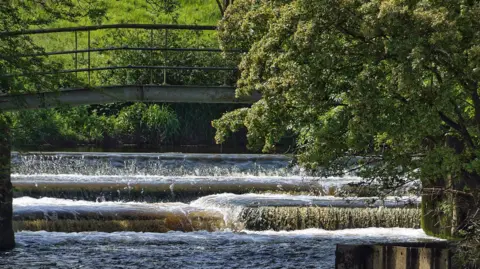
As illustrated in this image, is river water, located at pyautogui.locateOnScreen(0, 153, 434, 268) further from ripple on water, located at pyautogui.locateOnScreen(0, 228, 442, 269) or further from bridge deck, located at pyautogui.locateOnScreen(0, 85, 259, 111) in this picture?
bridge deck, located at pyautogui.locateOnScreen(0, 85, 259, 111)

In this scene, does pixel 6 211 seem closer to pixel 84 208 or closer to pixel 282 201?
pixel 84 208

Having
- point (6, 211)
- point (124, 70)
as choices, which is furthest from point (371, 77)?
point (124, 70)

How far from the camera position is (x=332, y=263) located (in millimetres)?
21109

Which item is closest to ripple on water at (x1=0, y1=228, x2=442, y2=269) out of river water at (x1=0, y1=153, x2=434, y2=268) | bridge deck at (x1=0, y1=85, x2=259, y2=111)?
river water at (x1=0, y1=153, x2=434, y2=268)

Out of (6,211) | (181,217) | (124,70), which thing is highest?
(124,70)

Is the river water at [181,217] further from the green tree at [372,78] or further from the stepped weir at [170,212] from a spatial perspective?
the green tree at [372,78]

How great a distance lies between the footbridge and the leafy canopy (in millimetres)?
2680

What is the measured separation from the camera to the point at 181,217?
25.4m

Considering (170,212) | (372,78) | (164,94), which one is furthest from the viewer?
(164,94)

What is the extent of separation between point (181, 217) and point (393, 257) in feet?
31.7

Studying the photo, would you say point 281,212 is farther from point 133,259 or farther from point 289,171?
point 289,171

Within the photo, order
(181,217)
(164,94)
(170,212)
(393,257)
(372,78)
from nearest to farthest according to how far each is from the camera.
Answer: (372,78)
(393,257)
(181,217)
(170,212)
(164,94)

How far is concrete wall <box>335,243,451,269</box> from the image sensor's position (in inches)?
629

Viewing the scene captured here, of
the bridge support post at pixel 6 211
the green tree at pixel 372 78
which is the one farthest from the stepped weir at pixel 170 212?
the green tree at pixel 372 78
